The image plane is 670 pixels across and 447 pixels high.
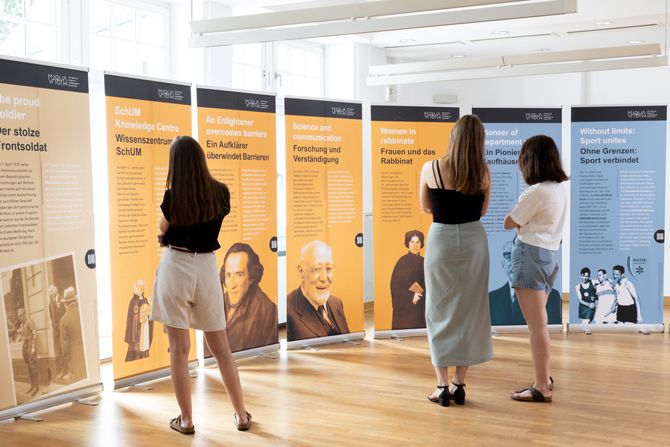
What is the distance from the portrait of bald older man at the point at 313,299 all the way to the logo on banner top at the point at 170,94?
5.40 feet

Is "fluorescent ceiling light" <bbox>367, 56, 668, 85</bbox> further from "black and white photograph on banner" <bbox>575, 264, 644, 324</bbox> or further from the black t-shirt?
the black t-shirt

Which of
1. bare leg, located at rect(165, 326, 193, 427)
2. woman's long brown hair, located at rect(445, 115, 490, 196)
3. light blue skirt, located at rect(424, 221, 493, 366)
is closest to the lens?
bare leg, located at rect(165, 326, 193, 427)

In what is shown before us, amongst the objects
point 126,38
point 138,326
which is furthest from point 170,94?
point 138,326

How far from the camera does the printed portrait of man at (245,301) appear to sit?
15.1 ft

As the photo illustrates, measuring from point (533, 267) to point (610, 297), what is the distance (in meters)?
2.68

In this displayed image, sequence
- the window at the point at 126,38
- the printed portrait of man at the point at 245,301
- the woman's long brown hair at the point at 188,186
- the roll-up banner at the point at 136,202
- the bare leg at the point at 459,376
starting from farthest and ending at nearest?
the window at the point at 126,38
the printed portrait of man at the point at 245,301
the roll-up banner at the point at 136,202
the bare leg at the point at 459,376
the woman's long brown hair at the point at 188,186

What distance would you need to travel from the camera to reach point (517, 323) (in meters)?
5.72

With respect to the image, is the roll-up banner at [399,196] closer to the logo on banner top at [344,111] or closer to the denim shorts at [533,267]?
the logo on banner top at [344,111]

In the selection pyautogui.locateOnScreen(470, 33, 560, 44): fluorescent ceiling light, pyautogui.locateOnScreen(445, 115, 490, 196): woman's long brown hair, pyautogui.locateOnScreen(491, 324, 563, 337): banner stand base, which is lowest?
pyautogui.locateOnScreen(491, 324, 563, 337): banner stand base

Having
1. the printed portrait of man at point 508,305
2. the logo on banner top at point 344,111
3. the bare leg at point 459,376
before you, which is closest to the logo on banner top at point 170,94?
the logo on banner top at point 344,111

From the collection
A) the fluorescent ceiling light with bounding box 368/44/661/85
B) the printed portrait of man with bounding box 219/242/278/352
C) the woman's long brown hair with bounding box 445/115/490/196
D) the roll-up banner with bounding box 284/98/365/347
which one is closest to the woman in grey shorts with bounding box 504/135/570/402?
the woman's long brown hair with bounding box 445/115/490/196

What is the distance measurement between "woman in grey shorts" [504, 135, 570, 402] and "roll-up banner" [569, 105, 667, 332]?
7.58ft

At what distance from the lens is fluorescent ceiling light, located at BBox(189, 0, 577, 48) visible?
10.7 ft

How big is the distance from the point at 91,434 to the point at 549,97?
269 inches
